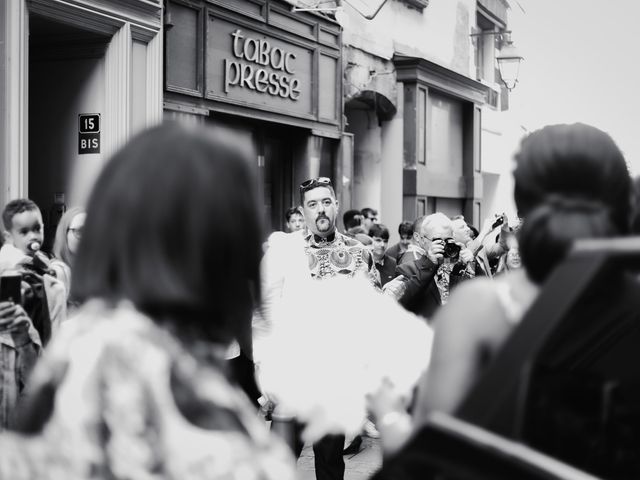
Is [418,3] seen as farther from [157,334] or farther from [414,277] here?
[157,334]

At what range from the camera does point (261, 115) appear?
39.4 feet

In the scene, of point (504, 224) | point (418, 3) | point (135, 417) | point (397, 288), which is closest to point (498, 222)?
point (504, 224)

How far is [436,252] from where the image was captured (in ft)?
21.6

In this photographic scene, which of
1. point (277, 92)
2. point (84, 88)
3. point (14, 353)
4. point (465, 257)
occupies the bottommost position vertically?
point (14, 353)

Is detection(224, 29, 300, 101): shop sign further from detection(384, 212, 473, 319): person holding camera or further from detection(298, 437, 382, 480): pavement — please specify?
detection(298, 437, 382, 480): pavement

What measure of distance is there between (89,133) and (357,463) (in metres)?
4.25

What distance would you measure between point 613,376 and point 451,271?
16.1ft

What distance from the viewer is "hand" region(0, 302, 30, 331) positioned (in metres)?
4.55

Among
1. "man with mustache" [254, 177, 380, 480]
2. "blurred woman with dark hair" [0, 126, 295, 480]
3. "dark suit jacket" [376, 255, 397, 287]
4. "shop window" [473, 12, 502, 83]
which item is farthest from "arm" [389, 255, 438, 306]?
"shop window" [473, 12, 502, 83]

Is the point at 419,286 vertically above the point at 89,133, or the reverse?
the point at 89,133

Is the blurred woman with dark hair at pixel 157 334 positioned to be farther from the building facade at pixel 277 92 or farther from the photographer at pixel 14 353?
the photographer at pixel 14 353

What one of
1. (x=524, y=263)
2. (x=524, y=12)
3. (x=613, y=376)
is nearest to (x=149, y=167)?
(x=524, y=263)

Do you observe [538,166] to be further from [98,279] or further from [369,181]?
[369,181]

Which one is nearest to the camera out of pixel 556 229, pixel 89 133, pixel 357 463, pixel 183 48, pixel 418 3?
pixel 556 229
